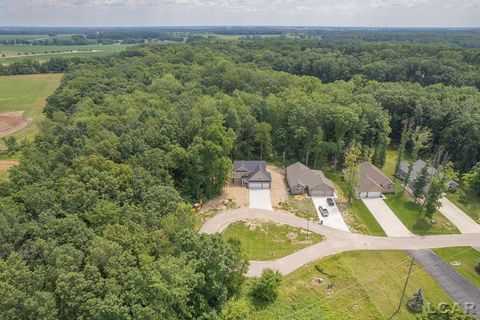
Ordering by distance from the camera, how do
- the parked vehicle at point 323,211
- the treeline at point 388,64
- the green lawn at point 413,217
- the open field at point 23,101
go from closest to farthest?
the green lawn at point 413,217 → the parked vehicle at point 323,211 → the open field at point 23,101 → the treeline at point 388,64

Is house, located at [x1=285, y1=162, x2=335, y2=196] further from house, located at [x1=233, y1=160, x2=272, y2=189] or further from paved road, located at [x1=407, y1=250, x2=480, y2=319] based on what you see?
paved road, located at [x1=407, y1=250, x2=480, y2=319]

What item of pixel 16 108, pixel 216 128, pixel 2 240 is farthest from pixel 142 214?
pixel 16 108

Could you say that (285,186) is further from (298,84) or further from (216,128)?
(298,84)

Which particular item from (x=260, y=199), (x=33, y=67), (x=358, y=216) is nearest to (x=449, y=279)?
(x=358, y=216)

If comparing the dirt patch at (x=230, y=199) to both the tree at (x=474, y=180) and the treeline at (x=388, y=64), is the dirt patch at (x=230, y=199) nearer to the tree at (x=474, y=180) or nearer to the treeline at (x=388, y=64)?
the tree at (x=474, y=180)

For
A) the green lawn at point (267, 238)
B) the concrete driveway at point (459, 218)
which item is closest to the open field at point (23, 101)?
the green lawn at point (267, 238)

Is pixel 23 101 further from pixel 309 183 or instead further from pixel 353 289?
pixel 353 289
